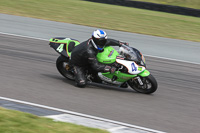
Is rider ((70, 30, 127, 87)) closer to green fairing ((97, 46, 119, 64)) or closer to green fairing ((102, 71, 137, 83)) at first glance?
green fairing ((97, 46, 119, 64))

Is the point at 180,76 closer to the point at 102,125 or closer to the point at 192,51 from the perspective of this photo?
the point at 192,51

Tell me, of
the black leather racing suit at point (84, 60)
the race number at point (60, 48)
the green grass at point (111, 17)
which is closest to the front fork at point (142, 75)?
the black leather racing suit at point (84, 60)

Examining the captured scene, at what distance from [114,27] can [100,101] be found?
1029 cm

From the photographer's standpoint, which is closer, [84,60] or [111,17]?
[84,60]

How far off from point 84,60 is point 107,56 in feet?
2.03

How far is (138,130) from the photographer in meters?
6.04

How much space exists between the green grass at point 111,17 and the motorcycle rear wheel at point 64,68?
8.34 metres

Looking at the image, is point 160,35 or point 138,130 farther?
point 160,35

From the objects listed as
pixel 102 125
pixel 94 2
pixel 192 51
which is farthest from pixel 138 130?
pixel 94 2

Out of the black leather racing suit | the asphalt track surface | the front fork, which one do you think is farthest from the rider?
the front fork

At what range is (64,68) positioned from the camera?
9164mm

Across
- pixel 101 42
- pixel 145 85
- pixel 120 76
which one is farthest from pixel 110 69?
pixel 145 85

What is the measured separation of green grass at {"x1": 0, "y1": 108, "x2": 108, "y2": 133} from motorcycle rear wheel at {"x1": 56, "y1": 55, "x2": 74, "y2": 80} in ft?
11.2

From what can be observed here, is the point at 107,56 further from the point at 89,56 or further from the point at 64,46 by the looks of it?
the point at 64,46
